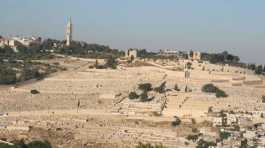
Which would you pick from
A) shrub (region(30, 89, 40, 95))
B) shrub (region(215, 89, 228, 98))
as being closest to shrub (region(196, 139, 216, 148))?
shrub (region(215, 89, 228, 98))

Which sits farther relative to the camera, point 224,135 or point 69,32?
point 69,32

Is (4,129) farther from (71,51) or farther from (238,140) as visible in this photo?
(71,51)

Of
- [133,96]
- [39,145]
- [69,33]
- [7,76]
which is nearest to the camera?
[39,145]

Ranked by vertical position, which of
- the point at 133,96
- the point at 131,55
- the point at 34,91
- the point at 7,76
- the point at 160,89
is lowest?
the point at 34,91

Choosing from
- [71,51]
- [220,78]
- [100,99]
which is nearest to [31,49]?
[71,51]

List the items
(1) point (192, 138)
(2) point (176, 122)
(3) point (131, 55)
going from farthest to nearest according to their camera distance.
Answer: (3) point (131, 55) → (2) point (176, 122) → (1) point (192, 138)

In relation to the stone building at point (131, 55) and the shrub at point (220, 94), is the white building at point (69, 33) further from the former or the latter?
the shrub at point (220, 94)

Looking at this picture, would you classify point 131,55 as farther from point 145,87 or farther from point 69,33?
point 145,87

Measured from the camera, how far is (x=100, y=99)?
34375 mm

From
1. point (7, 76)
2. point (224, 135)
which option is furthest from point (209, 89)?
point (7, 76)

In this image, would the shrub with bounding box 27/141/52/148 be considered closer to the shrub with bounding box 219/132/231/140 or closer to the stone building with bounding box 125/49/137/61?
the shrub with bounding box 219/132/231/140

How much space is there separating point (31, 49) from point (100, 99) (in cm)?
3761

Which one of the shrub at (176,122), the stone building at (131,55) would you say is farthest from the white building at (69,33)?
the shrub at (176,122)

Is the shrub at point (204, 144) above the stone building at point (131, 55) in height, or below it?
below
